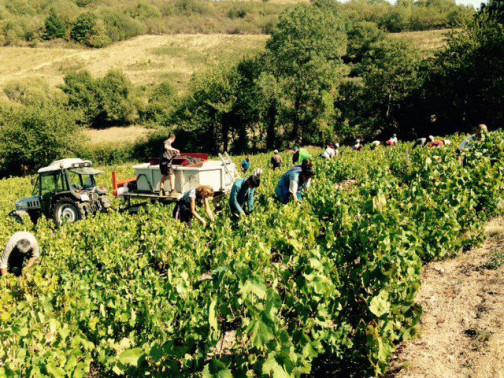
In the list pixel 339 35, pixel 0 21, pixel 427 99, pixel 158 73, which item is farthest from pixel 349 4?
pixel 0 21

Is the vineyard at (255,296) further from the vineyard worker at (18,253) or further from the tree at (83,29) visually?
the tree at (83,29)

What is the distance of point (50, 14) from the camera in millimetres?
93562

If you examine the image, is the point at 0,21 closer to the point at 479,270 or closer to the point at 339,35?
the point at 339,35

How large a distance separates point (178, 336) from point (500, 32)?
105 ft

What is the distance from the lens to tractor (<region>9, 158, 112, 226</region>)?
11.0 metres

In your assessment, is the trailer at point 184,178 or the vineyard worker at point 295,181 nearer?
the vineyard worker at point 295,181

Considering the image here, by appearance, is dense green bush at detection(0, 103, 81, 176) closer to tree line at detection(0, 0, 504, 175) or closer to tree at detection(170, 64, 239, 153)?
tree line at detection(0, 0, 504, 175)

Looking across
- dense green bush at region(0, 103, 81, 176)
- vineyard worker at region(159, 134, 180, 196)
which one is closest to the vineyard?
vineyard worker at region(159, 134, 180, 196)

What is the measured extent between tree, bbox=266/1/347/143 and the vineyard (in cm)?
2580

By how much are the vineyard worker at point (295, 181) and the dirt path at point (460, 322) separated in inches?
96.2

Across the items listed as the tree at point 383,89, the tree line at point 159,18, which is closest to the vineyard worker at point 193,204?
the tree at point 383,89

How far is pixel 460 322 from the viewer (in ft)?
13.5

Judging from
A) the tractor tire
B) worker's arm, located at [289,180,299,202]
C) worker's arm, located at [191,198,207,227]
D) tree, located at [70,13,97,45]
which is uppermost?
tree, located at [70,13,97,45]

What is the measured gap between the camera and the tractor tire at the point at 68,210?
11015mm
